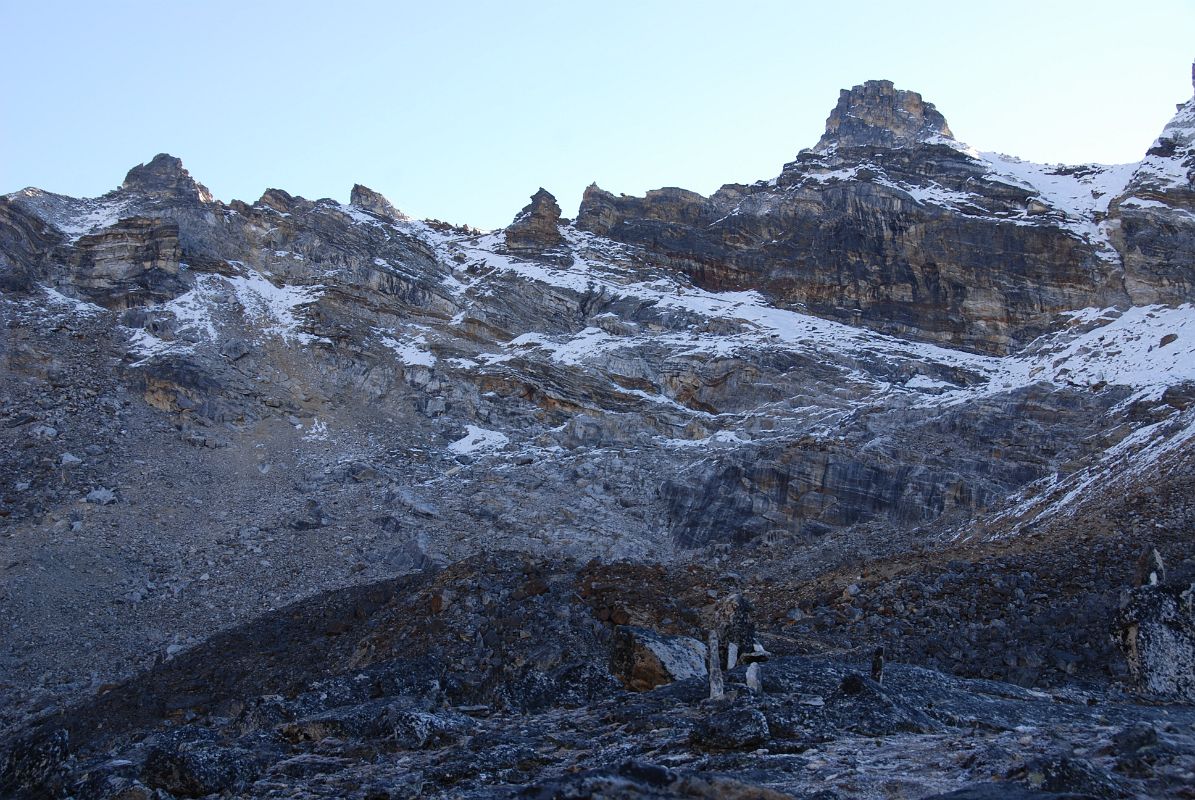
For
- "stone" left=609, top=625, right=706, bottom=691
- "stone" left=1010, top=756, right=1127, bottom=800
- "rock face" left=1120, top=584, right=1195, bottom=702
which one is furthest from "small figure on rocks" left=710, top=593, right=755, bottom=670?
"stone" left=1010, top=756, right=1127, bottom=800

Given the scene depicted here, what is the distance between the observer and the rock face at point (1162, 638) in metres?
10.3

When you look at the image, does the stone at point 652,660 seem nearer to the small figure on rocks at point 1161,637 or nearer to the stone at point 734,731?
the stone at point 734,731

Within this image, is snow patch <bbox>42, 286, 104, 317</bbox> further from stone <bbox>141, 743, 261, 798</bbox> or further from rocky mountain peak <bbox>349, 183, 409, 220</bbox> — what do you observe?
stone <bbox>141, 743, 261, 798</bbox>

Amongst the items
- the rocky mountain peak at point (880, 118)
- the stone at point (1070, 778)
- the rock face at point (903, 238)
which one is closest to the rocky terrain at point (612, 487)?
the stone at point (1070, 778)

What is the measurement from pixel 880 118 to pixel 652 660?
263 feet

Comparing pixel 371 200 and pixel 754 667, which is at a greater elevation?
pixel 371 200

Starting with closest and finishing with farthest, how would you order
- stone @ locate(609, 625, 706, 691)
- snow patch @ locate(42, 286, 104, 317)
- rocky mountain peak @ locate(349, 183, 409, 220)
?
1. stone @ locate(609, 625, 706, 691)
2. snow patch @ locate(42, 286, 104, 317)
3. rocky mountain peak @ locate(349, 183, 409, 220)

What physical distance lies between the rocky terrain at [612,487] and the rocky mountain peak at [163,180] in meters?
0.43

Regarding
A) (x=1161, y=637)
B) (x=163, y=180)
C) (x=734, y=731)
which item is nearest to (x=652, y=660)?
(x=734, y=731)

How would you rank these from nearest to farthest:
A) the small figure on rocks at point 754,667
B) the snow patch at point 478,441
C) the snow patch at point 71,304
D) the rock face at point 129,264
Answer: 1. the small figure on rocks at point 754,667
2. the snow patch at point 478,441
3. the snow patch at point 71,304
4. the rock face at point 129,264

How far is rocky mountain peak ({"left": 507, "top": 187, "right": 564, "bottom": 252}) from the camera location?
56.9m

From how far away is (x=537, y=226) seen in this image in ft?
190

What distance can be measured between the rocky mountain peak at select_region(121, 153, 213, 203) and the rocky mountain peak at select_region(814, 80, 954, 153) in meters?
52.3

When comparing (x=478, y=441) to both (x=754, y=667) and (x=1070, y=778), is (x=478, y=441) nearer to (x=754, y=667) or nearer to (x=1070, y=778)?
(x=754, y=667)
